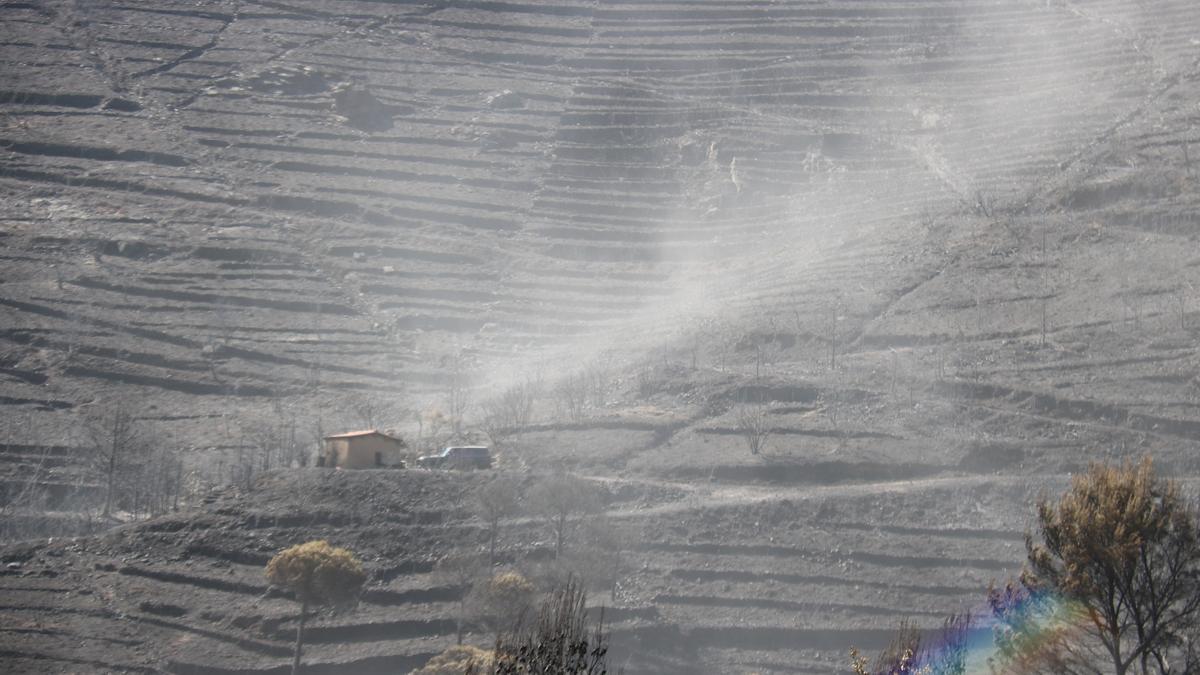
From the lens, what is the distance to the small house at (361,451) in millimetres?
46625

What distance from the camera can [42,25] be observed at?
4464 inches

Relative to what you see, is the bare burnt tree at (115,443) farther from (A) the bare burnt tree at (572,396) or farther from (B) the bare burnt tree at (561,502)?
(A) the bare burnt tree at (572,396)

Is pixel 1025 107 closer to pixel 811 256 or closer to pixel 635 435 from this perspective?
pixel 811 256

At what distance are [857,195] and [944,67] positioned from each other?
84.8 ft

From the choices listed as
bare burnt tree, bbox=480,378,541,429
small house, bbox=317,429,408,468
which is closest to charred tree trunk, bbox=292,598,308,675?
small house, bbox=317,429,408,468

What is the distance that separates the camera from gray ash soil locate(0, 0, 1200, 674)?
38.5m

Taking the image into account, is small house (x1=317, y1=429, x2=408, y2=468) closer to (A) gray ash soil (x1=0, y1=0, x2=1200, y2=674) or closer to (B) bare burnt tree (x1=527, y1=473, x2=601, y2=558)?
(A) gray ash soil (x1=0, y1=0, x2=1200, y2=674)

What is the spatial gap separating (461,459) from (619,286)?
35258mm

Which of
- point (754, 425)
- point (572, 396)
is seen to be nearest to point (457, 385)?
point (572, 396)

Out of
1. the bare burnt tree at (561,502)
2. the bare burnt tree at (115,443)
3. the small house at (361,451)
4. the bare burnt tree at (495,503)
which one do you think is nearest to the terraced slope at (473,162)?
the bare burnt tree at (115,443)

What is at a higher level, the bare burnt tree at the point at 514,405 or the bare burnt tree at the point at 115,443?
the bare burnt tree at the point at 514,405

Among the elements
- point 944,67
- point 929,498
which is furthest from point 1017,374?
point 944,67

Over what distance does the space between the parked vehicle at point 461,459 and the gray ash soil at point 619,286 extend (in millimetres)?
1983

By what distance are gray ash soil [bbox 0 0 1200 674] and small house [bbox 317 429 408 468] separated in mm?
3219
